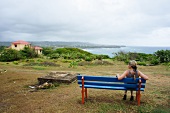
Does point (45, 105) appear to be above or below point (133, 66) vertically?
below

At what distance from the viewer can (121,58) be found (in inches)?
1114

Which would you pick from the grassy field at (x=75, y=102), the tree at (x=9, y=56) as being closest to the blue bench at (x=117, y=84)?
the grassy field at (x=75, y=102)

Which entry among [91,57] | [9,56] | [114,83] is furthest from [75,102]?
[9,56]

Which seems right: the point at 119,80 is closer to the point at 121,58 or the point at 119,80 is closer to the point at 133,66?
the point at 133,66

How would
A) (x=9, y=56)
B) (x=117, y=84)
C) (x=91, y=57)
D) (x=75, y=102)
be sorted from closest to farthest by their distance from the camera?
1. (x=117, y=84)
2. (x=75, y=102)
3. (x=91, y=57)
4. (x=9, y=56)

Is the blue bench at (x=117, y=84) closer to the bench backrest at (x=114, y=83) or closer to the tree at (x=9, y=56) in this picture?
the bench backrest at (x=114, y=83)

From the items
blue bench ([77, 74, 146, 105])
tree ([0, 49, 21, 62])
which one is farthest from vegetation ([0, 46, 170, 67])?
blue bench ([77, 74, 146, 105])

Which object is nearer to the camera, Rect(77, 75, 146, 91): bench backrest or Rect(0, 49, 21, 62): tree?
Rect(77, 75, 146, 91): bench backrest

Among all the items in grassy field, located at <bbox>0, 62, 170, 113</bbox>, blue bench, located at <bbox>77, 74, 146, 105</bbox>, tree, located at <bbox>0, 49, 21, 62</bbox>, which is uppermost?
blue bench, located at <bbox>77, 74, 146, 105</bbox>

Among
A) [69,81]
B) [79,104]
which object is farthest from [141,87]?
[69,81]

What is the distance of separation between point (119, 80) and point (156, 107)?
50.0 inches

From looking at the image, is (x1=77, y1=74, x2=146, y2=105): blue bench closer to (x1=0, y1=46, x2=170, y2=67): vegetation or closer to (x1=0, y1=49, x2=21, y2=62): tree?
(x1=0, y1=46, x2=170, y2=67): vegetation

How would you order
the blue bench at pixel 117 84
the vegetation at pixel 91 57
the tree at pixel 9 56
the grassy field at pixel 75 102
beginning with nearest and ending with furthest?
the grassy field at pixel 75 102, the blue bench at pixel 117 84, the vegetation at pixel 91 57, the tree at pixel 9 56

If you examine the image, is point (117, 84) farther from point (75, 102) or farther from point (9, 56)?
point (9, 56)
